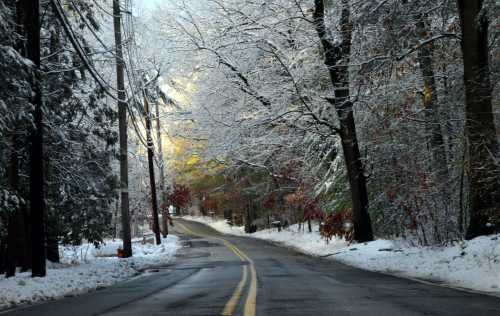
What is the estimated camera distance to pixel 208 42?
81.3 ft

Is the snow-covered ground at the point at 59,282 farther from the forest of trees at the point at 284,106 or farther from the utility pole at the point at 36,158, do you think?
the forest of trees at the point at 284,106

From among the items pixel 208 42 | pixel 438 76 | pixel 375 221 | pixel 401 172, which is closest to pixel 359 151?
pixel 375 221

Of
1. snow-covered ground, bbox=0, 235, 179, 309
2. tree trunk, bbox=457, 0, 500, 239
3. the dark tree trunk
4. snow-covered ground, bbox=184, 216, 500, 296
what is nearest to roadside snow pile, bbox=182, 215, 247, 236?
snow-covered ground, bbox=184, 216, 500, 296

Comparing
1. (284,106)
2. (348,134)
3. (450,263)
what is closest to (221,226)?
(284,106)

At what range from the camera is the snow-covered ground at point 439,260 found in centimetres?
1077

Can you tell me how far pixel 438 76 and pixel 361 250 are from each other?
688 centimetres

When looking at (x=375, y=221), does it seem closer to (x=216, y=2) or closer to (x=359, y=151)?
(x=359, y=151)

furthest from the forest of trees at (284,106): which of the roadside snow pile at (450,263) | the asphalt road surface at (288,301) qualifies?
the asphalt road surface at (288,301)

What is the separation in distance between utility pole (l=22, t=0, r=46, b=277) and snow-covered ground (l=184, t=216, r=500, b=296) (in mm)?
8695

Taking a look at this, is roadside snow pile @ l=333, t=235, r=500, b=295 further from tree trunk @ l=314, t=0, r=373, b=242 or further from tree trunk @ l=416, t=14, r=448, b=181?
tree trunk @ l=314, t=0, r=373, b=242

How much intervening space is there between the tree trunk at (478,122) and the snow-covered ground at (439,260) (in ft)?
2.06

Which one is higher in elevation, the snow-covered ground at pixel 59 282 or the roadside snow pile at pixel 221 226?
the roadside snow pile at pixel 221 226

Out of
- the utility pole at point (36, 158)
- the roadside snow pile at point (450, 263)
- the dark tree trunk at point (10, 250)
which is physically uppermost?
the utility pole at point (36, 158)

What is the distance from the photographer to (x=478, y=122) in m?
12.4
